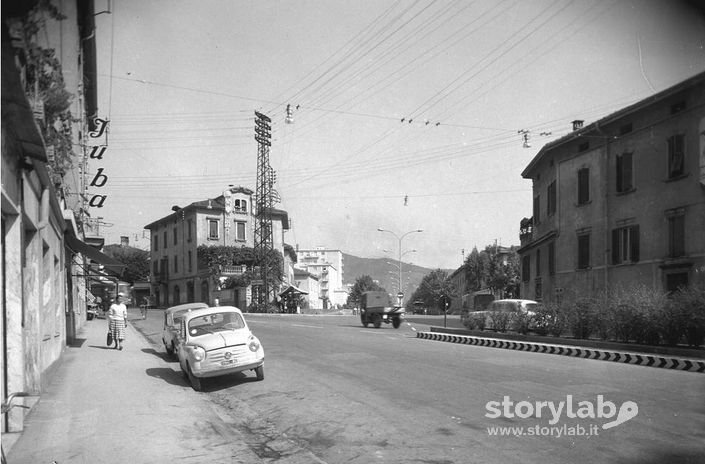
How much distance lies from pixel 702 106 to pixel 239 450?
20.7 metres

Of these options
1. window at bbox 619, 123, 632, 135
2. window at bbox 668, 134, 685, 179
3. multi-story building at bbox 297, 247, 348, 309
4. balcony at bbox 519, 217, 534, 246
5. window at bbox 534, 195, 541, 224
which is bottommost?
multi-story building at bbox 297, 247, 348, 309

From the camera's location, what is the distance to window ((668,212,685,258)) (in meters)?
21.9

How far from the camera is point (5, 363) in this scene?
716 cm

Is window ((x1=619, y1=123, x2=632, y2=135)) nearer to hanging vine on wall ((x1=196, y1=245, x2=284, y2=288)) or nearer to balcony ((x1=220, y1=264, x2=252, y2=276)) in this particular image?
hanging vine on wall ((x1=196, y1=245, x2=284, y2=288))

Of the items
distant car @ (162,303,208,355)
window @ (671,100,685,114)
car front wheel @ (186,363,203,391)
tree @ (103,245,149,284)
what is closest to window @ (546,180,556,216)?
window @ (671,100,685,114)

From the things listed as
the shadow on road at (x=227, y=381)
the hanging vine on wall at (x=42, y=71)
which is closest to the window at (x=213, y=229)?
the shadow on road at (x=227, y=381)

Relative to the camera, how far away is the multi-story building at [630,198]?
70.2 feet

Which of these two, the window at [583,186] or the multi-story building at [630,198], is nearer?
the multi-story building at [630,198]

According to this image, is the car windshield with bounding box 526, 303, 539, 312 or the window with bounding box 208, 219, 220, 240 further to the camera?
the window with bounding box 208, 219, 220, 240

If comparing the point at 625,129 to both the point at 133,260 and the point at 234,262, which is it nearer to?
the point at 234,262

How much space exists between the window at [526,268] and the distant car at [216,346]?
93.8ft

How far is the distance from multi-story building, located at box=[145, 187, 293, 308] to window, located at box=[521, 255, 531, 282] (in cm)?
2934

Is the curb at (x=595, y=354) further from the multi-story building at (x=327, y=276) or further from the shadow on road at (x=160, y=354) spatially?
the multi-story building at (x=327, y=276)

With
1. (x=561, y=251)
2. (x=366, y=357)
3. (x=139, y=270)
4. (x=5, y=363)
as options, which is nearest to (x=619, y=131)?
(x=561, y=251)
